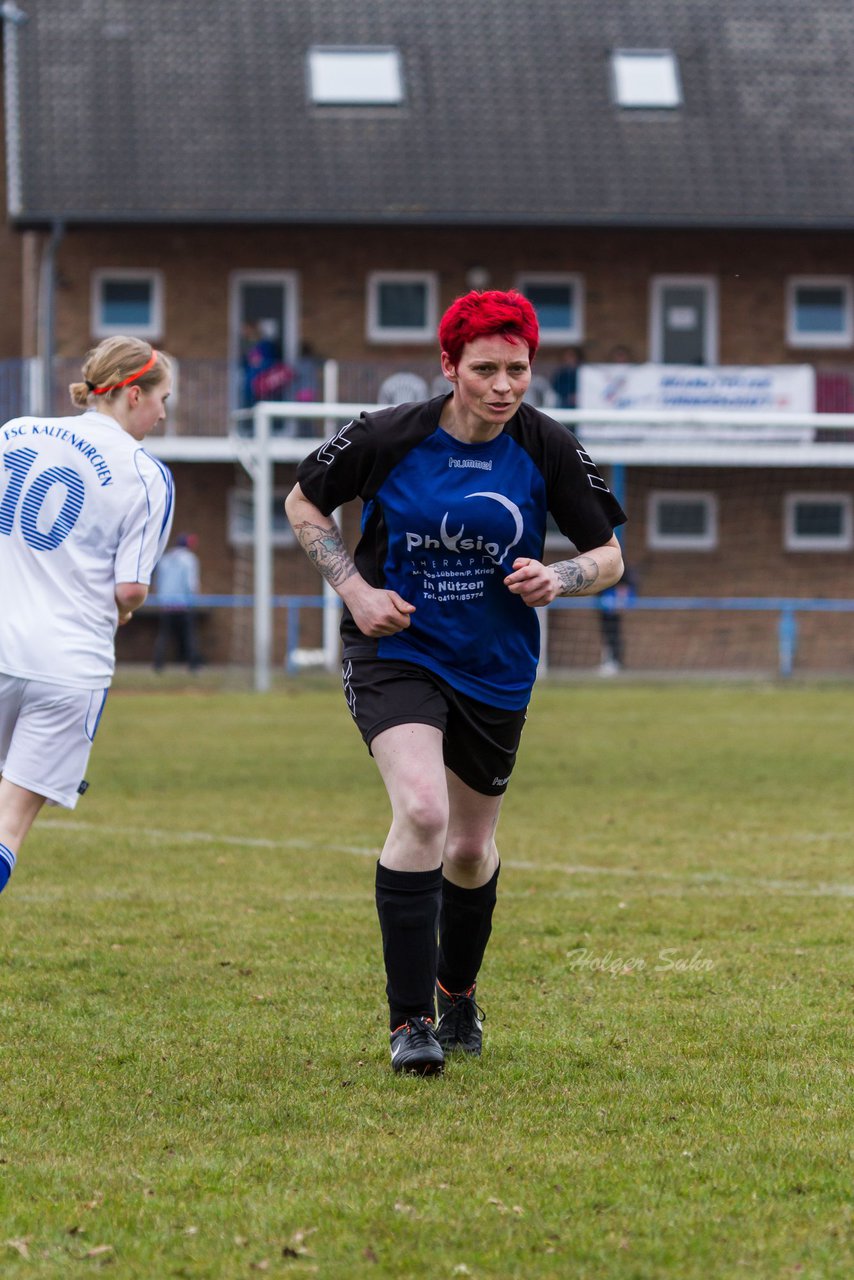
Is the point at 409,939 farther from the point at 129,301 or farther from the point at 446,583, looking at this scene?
the point at 129,301

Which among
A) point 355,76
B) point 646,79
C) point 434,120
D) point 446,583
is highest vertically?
point 646,79

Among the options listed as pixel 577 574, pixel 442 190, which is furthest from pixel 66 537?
pixel 442 190

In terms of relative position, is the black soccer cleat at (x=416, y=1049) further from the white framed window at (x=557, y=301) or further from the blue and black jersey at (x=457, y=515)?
the white framed window at (x=557, y=301)

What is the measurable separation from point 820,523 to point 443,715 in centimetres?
2745

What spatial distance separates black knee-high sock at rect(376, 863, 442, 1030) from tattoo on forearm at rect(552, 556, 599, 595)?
0.82 metres

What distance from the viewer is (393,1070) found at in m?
4.78

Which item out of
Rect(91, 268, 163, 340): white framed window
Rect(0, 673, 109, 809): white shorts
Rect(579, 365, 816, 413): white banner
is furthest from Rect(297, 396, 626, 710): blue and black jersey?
Rect(91, 268, 163, 340): white framed window

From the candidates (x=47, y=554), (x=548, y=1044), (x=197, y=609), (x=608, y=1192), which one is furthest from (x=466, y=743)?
(x=197, y=609)

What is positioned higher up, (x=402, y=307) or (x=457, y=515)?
(x=402, y=307)

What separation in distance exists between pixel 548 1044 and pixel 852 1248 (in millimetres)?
1774

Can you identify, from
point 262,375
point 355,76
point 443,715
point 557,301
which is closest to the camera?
point 443,715

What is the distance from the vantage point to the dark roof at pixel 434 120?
30.3 m

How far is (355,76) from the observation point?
31.4m

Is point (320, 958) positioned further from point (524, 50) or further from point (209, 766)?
point (524, 50)
